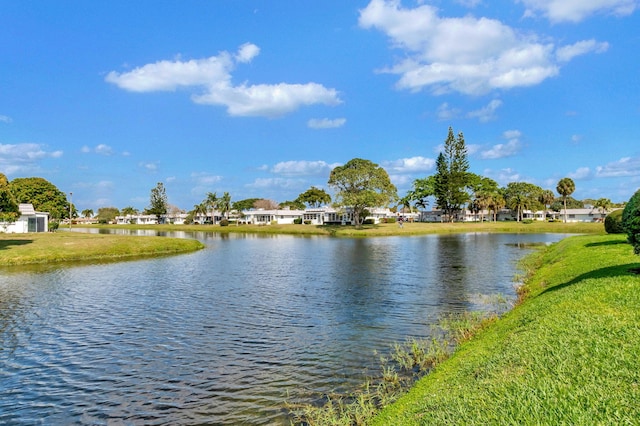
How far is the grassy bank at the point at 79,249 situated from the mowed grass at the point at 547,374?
43.6 meters

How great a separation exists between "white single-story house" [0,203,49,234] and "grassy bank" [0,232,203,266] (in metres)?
16.4

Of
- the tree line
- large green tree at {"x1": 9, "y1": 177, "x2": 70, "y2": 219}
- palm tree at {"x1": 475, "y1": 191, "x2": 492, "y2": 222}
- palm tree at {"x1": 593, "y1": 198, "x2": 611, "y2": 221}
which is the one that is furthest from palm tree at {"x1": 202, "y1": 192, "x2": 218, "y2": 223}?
palm tree at {"x1": 593, "y1": 198, "x2": 611, "y2": 221}

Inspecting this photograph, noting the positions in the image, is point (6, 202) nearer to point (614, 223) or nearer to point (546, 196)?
point (614, 223)

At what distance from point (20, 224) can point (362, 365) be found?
240 feet

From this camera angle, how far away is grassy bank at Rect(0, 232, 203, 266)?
39.8 metres

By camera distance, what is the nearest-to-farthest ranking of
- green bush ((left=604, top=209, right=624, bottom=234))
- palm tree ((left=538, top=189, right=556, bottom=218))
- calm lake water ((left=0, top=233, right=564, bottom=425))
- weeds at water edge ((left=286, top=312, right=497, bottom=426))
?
1. weeds at water edge ((left=286, top=312, right=497, bottom=426))
2. calm lake water ((left=0, top=233, right=564, bottom=425))
3. green bush ((left=604, top=209, right=624, bottom=234))
4. palm tree ((left=538, top=189, right=556, bottom=218))

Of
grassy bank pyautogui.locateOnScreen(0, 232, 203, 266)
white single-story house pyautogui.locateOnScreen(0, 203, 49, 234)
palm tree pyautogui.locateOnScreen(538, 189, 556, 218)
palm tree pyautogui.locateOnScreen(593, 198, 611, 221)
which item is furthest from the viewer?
palm tree pyautogui.locateOnScreen(538, 189, 556, 218)

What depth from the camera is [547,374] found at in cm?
711

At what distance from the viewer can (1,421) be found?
9586mm

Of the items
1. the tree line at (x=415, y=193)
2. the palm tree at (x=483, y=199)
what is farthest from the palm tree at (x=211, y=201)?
the palm tree at (x=483, y=199)

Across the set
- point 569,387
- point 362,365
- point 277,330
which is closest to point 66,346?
point 277,330

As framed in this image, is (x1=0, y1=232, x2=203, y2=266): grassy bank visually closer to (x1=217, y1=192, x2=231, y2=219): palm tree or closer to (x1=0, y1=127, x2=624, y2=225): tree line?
(x1=0, y1=127, x2=624, y2=225): tree line

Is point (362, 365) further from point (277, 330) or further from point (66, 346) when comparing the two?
point (66, 346)

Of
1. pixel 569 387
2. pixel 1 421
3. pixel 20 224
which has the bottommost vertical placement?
pixel 1 421
